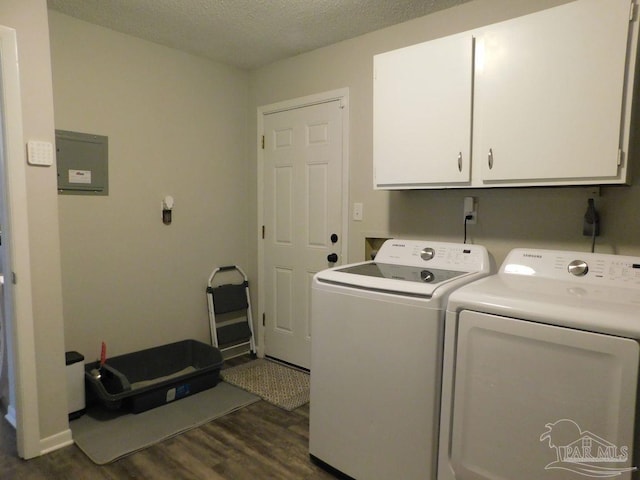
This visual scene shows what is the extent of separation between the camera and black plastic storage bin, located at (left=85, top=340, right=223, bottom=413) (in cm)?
241

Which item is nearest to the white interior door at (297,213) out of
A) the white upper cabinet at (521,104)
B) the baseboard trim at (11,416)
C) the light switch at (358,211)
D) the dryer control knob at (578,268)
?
the light switch at (358,211)

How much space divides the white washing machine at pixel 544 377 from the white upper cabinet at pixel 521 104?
19.7 inches

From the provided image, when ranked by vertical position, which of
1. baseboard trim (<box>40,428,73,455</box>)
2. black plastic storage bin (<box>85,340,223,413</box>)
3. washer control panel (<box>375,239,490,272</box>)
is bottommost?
baseboard trim (<box>40,428,73,455</box>)

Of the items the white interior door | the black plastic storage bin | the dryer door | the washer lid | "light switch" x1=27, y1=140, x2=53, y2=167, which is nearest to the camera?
the dryer door

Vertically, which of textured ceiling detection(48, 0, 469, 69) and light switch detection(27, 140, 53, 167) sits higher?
textured ceiling detection(48, 0, 469, 69)

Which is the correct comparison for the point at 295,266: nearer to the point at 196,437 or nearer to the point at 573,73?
the point at 196,437

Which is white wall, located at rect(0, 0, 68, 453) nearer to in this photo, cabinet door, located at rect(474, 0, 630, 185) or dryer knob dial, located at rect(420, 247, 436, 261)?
dryer knob dial, located at rect(420, 247, 436, 261)

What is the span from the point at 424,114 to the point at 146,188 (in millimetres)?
1978

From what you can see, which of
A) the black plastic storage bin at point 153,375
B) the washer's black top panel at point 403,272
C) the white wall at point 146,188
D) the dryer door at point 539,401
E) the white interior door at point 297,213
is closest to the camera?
the dryer door at point 539,401

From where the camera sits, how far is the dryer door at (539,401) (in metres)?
1.21

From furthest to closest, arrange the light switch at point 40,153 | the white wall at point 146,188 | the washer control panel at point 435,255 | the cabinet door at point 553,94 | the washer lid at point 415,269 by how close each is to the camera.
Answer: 1. the white wall at point 146,188
2. the washer control panel at point 435,255
3. the light switch at point 40,153
4. the washer lid at point 415,269
5. the cabinet door at point 553,94

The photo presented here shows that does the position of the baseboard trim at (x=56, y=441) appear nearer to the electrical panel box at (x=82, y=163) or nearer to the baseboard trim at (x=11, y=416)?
the baseboard trim at (x=11, y=416)

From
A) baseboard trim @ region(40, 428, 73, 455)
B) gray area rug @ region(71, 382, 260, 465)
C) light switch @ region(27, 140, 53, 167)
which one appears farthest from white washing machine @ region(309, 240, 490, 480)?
light switch @ region(27, 140, 53, 167)

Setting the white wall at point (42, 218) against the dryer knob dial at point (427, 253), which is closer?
the white wall at point (42, 218)
